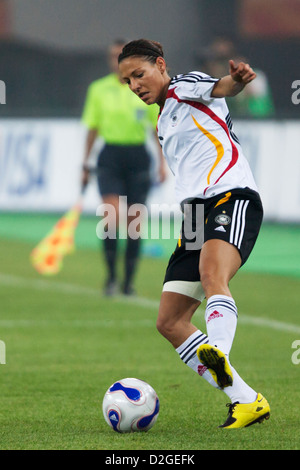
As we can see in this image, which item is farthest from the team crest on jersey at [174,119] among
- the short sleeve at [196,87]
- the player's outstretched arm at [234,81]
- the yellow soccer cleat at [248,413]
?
the yellow soccer cleat at [248,413]

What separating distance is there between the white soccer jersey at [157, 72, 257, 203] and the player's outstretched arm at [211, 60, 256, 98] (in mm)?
73

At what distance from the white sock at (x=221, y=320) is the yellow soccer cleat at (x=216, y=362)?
0.18 metres

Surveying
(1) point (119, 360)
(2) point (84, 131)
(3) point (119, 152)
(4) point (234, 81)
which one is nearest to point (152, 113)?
(3) point (119, 152)

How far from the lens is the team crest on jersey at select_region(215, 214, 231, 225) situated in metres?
5.06

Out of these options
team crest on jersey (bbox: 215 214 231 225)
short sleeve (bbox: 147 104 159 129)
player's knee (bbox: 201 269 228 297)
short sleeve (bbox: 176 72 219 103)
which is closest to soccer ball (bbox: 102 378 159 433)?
player's knee (bbox: 201 269 228 297)

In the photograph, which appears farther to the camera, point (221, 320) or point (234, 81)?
point (234, 81)

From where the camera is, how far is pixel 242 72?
4.91 meters

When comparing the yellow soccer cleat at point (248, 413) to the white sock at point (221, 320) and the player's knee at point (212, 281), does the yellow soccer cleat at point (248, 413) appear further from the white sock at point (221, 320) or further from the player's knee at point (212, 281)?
the player's knee at point (212, 281)

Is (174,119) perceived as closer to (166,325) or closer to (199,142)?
(199,142)

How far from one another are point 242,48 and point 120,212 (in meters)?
12.2

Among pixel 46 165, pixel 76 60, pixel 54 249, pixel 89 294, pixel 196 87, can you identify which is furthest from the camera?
pixel 76 60

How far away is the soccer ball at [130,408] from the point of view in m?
4.93

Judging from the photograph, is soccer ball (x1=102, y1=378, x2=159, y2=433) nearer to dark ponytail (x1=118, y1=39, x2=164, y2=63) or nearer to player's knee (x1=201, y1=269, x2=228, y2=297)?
player's knee (x1=201, y1=269, x2=228, y2=297)

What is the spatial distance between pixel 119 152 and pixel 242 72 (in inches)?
216
